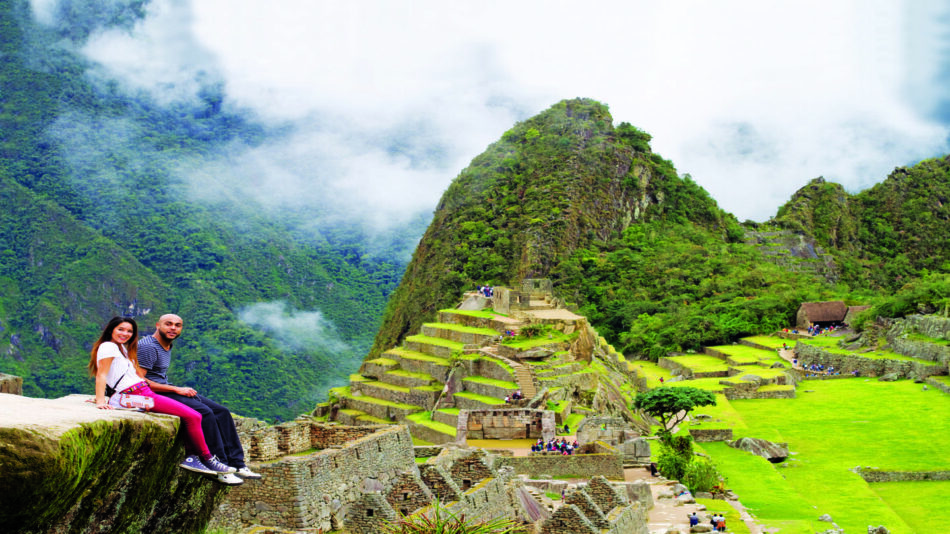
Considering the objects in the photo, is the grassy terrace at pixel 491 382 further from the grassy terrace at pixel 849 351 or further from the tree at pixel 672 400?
the grassy terrace at pixel 849 351

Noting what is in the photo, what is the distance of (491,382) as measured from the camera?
2759cm

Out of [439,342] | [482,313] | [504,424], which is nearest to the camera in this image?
[504,424]

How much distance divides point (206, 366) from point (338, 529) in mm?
42407

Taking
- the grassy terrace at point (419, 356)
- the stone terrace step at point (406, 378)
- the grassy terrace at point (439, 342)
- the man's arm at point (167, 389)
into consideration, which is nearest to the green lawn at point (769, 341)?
the grassy terrace at point (439, 342)

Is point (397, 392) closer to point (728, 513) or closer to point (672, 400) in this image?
point (672, 400)

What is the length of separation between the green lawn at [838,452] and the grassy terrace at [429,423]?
785cm

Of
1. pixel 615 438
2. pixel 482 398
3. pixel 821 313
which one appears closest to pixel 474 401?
pixel 482 398

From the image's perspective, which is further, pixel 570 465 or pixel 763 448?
pixel 763 448

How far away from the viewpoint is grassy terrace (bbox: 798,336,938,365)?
42.1 m

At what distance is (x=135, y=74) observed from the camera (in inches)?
3526

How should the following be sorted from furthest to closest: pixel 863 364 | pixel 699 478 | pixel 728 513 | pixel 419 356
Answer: pixel 863 364 → pixel 419 356 → pixel 699 478 → pixel 728 513

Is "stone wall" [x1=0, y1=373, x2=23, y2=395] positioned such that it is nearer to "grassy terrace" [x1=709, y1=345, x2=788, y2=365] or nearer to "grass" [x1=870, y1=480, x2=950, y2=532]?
"grass" [x1=870, y1=480, x2=950, y2=532]

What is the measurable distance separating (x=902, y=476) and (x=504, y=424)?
11924 mm

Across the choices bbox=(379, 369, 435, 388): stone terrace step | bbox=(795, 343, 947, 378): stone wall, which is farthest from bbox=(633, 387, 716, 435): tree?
bbox=(795, 343, 947, 378): stone wall
